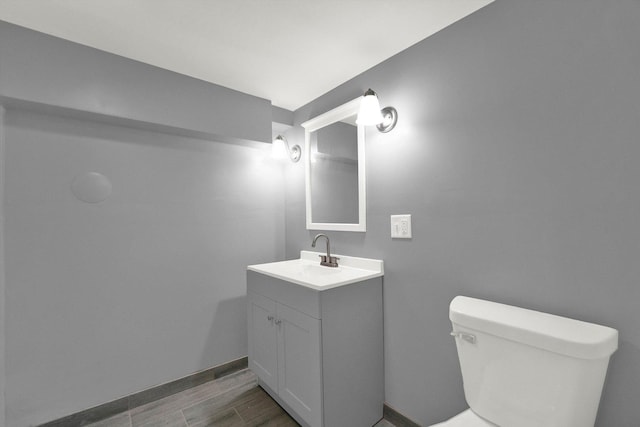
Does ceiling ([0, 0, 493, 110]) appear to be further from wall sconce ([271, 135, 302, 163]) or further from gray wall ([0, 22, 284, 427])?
wall sconce ([271, 135, 302, 163])

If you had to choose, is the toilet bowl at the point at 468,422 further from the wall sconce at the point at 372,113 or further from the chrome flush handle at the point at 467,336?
the wall sconce at the point at 372,113

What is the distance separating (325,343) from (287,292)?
0.36m

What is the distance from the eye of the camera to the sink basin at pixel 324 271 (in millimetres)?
1453

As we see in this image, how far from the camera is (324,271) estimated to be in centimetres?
185

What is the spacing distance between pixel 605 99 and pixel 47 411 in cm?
295

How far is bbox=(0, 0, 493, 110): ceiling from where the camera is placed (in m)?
1.22

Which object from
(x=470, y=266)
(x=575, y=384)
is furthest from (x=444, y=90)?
(x=575, y=384)

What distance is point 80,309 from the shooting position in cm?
161

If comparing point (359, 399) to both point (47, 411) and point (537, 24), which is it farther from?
point (537, 24)

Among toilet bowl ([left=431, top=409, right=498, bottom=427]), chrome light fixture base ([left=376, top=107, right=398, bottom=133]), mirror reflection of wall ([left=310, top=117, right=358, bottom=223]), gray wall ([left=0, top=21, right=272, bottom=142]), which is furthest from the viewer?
mirror reflection of wall ([left=310, top=117, right=358, bottom=223])

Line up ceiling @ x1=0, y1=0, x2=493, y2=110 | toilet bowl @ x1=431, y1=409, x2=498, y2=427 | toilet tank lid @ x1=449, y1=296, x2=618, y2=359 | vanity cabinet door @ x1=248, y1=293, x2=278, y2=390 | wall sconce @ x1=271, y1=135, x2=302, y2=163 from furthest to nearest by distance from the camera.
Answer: wall sconce @ x1=271, y1=135, x2=302, y2=163 < vanity cabinet door @ x1=248, y1=293, x2=278, y2=390 < ceiling @ x1=0, y1=0, x2=493, y2=110 < toilet bowl @ x1=431, y1=409, x2=498, y2=427 < toilet tank lid @ x1=449, y1=296, x2=618, y2=359

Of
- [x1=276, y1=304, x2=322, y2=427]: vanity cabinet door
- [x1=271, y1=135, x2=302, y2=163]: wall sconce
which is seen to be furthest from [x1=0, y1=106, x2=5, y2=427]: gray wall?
[x1=271, y1=135, x2=302, y2=163]: wall sconce

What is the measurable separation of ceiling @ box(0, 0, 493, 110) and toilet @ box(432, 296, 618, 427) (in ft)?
4.40

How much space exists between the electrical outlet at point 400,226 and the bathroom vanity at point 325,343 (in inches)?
9.1
